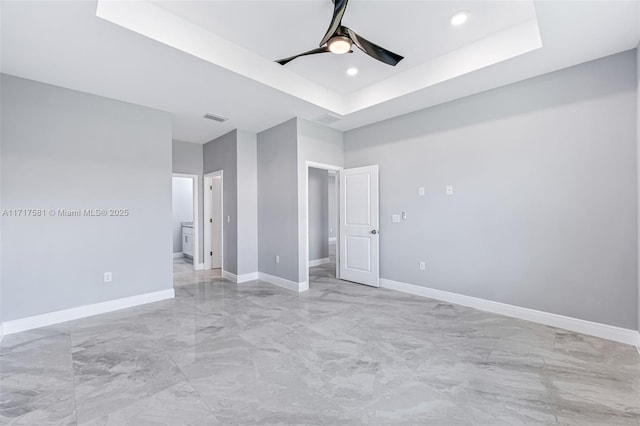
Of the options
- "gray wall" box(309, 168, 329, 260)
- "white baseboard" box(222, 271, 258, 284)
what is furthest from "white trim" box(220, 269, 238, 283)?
"gray wall" box(309, 168, 329, 260)

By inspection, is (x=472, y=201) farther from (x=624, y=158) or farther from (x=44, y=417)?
(x=44, y=417)

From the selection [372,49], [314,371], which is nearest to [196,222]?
[314,371]

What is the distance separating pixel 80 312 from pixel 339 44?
427 cm

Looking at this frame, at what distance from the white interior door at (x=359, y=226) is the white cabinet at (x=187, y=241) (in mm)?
4393

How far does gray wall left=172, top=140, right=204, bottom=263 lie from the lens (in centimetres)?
610

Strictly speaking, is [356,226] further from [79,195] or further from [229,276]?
[79,195]

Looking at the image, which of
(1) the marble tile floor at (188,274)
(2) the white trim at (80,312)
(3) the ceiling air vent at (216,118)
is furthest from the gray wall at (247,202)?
(2) the white trim at (80,312)

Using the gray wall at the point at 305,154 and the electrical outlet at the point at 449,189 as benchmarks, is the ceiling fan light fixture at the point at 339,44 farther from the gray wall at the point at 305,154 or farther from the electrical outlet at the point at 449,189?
the electrical outlet at the point at 449,189

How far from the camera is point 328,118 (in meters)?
4.72

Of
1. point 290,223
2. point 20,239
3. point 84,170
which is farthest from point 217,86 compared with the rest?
point 20,239

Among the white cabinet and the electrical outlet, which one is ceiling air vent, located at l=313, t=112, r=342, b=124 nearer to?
the electrical outlet

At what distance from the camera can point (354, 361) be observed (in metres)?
2.52

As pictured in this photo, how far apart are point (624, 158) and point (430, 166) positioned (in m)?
1.99

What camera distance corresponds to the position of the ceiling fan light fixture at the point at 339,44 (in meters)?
2.42
